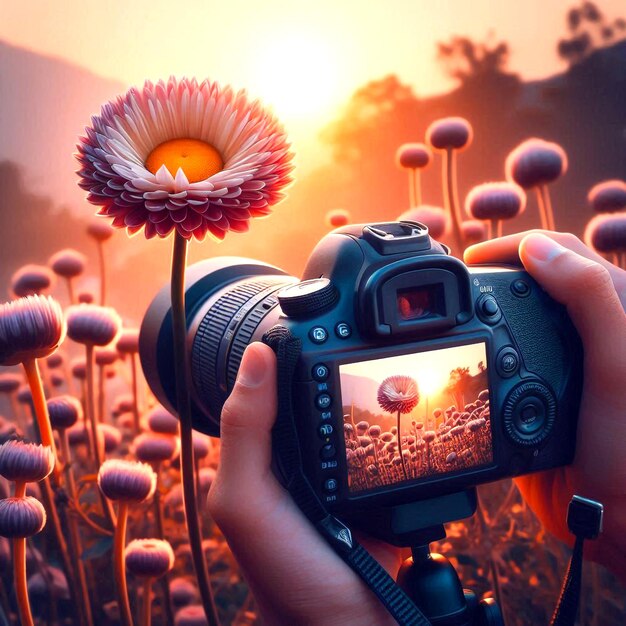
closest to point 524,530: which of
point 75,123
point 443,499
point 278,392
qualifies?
point 443,499

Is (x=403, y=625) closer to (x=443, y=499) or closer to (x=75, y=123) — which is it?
(x=443, y=499)

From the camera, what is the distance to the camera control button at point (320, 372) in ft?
1.24

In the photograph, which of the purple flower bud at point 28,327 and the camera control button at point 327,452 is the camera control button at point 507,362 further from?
the purple flower bud at point 28,327

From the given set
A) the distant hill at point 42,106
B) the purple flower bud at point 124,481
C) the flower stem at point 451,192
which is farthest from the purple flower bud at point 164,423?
the flower stem at point 451,192

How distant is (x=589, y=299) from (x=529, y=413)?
79 millimetres

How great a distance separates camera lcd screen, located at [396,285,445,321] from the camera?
Result: 0.41m

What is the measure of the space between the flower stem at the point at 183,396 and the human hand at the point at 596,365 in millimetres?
223

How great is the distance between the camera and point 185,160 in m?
0.46

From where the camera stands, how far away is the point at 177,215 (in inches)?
15.9

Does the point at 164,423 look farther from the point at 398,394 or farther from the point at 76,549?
the point at 398,394

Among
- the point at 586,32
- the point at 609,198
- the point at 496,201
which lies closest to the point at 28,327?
the point at 496,201

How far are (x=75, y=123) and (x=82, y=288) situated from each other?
7.1 inches

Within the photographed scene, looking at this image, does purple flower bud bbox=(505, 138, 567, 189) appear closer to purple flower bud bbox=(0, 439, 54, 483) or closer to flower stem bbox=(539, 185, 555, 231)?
flower stem bbox=(539, 185, 555, 231)

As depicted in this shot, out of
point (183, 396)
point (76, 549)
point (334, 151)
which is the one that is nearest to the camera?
point (183, 396)
